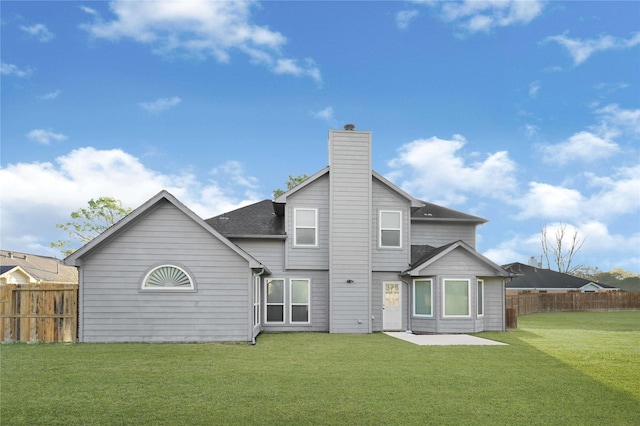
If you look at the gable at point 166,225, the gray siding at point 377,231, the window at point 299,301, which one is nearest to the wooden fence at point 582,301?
Answer: the gray siding at point 377,231

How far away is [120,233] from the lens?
51.2ft

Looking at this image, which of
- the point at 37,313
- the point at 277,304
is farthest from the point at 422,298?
the point at 37,313

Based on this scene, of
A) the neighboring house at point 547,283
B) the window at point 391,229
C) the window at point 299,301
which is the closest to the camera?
the window at point 299,301

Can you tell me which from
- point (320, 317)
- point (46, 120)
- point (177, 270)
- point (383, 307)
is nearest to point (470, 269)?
point (383, 307)

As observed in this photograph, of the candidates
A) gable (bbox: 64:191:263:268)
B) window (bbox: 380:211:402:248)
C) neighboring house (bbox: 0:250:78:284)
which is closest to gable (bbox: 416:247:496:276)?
window (bbox: 380:211:402:248)

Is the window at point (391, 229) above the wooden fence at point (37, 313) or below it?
above

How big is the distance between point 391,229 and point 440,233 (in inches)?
115

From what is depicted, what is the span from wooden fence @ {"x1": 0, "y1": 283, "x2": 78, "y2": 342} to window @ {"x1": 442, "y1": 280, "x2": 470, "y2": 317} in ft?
42.0

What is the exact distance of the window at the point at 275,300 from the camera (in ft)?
64.6

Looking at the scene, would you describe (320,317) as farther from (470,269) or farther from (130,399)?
(130,399)

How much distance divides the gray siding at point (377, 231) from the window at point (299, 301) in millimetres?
2904

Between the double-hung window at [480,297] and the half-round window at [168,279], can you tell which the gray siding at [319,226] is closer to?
the half-round window at [168,279]

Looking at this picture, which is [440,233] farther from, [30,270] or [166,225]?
[30,270]

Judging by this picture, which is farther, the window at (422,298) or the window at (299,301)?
the window at (299,301)
